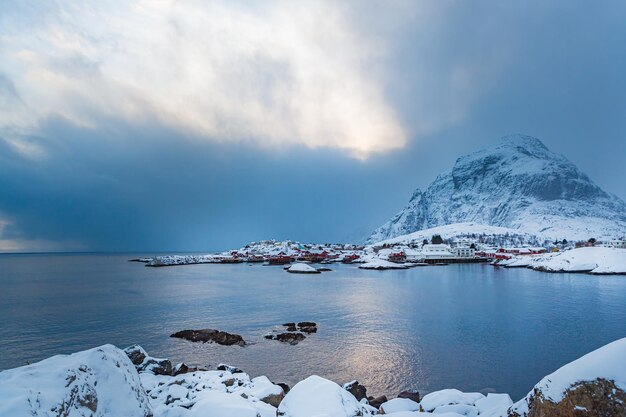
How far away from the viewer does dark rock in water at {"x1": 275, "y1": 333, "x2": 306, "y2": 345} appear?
22069 millimetres

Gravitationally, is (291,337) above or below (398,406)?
below

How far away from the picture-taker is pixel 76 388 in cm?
604

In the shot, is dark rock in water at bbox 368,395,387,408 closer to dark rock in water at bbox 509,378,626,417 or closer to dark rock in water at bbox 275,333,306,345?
dark rock in water at bbox 509,378,626,417

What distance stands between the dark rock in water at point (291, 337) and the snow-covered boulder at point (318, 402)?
12.8m

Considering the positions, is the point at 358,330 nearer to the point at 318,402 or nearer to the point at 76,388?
the point at 318,402

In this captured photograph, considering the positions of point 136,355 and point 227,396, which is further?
point 136,355

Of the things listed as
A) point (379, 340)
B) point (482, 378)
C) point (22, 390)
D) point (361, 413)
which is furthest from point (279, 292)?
point (22, 390)

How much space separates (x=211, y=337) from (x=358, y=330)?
10640 millimetres

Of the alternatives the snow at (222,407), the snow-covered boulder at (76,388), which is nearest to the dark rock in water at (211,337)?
the snow at (222,407)

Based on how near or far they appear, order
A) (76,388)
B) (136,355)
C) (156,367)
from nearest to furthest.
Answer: (76,388) < (156,367) < (136,355)

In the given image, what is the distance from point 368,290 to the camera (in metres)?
50.5

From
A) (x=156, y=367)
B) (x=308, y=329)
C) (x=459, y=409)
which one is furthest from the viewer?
(x=308, y=329)

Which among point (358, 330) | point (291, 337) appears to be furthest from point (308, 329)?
point (358, 330)

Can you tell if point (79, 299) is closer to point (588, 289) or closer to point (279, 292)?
point (279, 292)
